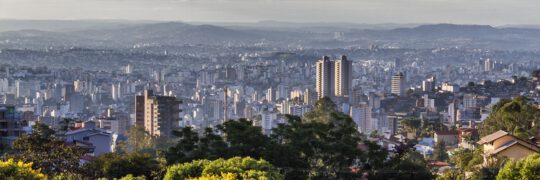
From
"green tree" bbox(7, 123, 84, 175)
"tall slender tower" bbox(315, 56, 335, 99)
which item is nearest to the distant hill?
"tall slender tower" bbox(315, 56, 335, 99)

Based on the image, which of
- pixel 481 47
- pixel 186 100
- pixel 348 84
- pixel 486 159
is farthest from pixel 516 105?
pixel 481 47

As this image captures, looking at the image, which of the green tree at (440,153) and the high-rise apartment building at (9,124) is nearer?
the high-rise apartment building at (9,124)

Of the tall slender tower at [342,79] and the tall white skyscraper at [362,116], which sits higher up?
the tall slender tower at [342,79]

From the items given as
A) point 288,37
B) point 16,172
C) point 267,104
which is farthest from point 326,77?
point 288,37

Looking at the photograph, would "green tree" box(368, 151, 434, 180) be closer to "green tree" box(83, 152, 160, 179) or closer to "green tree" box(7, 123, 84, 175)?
"green tree" box(83, 152, 160, 179)

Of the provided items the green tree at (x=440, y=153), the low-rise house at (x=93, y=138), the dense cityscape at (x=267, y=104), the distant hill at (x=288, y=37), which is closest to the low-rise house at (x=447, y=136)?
the dense cityscape at (x=267, y=104)

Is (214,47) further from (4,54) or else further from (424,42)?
(4,54)

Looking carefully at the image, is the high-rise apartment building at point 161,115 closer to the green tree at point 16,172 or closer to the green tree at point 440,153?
the green tree at point 440,153
